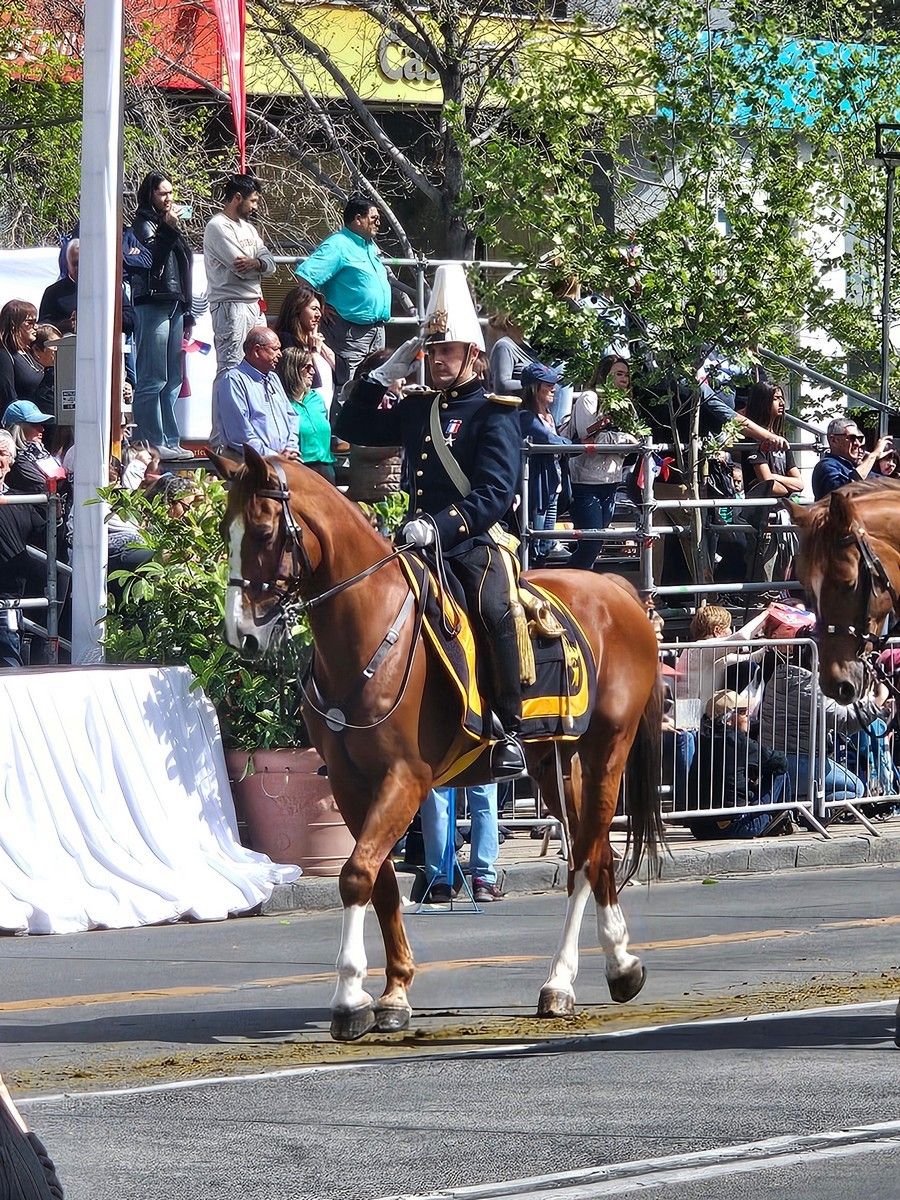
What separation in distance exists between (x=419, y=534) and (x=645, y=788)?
196cm

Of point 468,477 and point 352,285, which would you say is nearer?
point 468,477

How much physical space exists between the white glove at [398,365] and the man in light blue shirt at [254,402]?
4112 millimetres

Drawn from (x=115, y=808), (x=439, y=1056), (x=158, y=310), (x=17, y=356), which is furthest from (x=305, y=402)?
(x=439, y=1056)

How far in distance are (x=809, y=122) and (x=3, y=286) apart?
7035 mm

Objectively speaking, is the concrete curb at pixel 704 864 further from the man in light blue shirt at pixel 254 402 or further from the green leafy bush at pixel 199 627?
the man in light blue shirt at pixel 254 402

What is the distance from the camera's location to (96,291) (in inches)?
549

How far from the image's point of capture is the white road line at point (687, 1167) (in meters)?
6.16

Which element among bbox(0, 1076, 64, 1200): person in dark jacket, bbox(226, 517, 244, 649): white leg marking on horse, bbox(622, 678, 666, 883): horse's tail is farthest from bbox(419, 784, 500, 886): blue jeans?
bbox(0, 1076, 64, 1200): person in dark jacket

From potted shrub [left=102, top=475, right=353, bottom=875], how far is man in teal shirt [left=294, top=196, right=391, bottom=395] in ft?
13.2

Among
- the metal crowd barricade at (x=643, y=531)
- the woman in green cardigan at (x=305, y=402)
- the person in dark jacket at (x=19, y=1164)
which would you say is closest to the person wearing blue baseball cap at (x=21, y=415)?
the woman in green cardigan at (x=305, y=402)

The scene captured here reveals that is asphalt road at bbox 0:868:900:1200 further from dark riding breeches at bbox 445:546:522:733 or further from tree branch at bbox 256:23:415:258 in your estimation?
tree branch at bbox 256:23:415:258

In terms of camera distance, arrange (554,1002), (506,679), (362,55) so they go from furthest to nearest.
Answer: (362,55) < (506,679) < (554,1002)

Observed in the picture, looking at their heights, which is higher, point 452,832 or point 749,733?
point 749,733

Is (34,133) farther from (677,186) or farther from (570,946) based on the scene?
(570,946)
